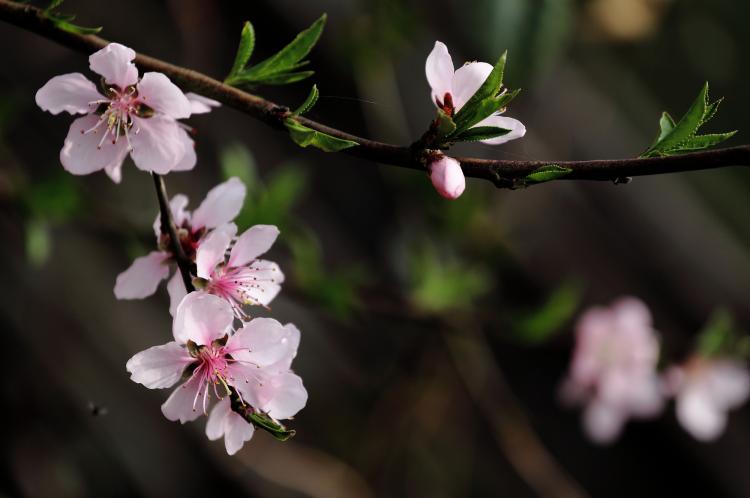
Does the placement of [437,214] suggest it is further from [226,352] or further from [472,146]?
[226,352]

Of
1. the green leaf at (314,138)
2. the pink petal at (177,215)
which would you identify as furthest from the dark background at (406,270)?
the green leaf at (314,138)

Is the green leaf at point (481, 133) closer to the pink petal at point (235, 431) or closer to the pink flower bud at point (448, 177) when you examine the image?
the pink flower bud at point (448, 177)

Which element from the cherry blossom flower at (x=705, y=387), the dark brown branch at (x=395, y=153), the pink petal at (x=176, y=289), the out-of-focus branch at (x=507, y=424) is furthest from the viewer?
the out-of-focus branch at (x=507, y=424)

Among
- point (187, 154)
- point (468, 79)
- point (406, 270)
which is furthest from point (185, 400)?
point (406, 270)

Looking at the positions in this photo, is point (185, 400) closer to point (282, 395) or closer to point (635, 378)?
point (282, 395)

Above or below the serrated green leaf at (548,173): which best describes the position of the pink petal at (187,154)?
below

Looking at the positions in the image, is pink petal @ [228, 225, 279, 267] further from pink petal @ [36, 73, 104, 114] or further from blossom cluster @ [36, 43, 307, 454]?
pink petal @ [36, 73, 104, 114]

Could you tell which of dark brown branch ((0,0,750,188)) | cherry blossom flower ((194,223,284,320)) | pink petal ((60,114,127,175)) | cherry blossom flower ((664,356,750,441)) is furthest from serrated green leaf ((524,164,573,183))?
cherry blossom flower ((664,356,750,441))
